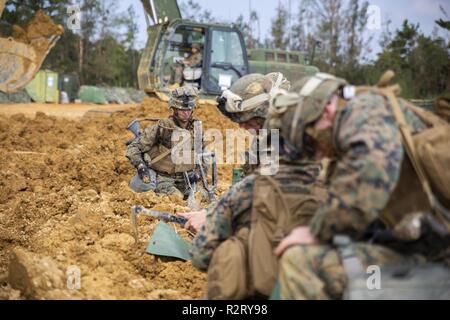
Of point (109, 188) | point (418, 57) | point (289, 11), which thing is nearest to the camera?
point (109, 188)

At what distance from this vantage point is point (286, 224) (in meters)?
3.41

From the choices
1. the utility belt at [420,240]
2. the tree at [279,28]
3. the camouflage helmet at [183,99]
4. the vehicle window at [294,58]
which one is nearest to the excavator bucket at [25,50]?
the camouflage helmet at [183,99]

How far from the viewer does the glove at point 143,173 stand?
7.84m

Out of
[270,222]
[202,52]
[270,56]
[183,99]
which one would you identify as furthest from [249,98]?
[270,56]

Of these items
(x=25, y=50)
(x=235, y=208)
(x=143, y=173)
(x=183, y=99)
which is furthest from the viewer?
(x=25, y=50)

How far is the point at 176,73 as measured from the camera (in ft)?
53.2

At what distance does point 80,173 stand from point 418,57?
16363mm

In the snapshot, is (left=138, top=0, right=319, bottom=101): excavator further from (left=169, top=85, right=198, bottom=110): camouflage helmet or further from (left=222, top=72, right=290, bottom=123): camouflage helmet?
(left=222, top=72, right=290, bottom=123): camouflage helmet

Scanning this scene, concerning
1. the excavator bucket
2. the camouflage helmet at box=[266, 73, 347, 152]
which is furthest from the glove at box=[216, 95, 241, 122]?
the excavator bucket

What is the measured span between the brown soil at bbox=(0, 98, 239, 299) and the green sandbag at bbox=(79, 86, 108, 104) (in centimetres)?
1658

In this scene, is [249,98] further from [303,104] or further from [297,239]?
[297,239]

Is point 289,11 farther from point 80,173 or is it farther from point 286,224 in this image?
point 286,224

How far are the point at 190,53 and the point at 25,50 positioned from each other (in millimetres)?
6881

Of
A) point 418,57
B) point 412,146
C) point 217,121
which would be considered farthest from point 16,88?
point 418,57
